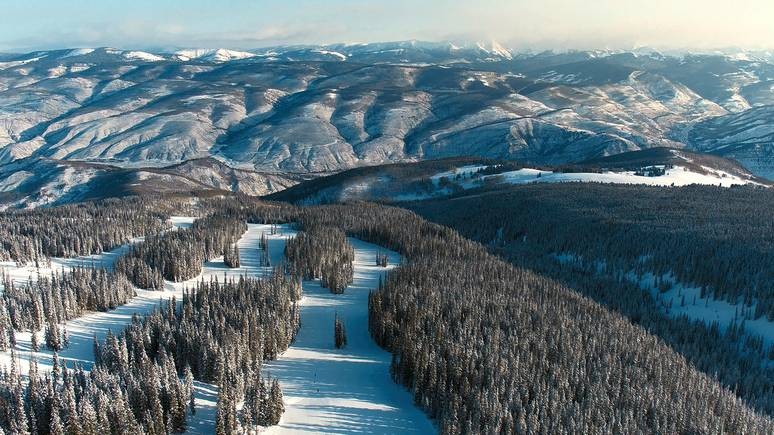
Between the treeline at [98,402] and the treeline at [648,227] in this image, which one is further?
the treeline at [648,227]

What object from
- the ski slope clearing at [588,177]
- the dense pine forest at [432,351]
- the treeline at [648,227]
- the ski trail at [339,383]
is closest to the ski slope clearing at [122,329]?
the dense pine forest at [432,351]

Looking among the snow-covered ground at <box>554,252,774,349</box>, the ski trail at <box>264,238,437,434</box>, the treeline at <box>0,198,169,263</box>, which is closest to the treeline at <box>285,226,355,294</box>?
the ski trail at <box>264,238,437,434</box>

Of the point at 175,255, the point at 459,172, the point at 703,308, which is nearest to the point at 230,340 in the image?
the point at 175,255

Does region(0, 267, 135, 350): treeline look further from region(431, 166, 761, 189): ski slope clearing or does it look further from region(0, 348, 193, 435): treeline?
region(431, 166, 761, 189): ski slope clearing

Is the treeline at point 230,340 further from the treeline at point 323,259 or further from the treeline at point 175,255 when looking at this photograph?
the treeline at point 175,255

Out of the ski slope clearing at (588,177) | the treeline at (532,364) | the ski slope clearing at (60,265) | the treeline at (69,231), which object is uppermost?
the ski slope clearing at (588,177)

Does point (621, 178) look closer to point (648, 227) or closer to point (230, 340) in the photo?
point (648, 227)

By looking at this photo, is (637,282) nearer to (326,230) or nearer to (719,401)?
(719,401)
